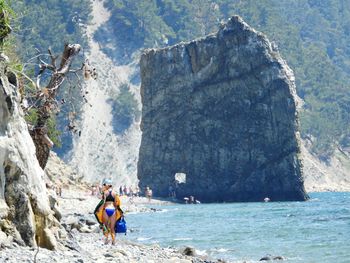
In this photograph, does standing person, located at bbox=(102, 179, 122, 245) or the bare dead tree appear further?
the bare dead tree

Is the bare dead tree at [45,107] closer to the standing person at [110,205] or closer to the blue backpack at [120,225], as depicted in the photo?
the standing person at [110,205]

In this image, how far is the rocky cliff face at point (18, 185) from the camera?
52.0 feet

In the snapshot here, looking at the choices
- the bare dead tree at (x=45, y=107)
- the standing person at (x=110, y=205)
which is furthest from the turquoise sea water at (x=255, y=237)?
the bare dead tree at (x=45, y=107)

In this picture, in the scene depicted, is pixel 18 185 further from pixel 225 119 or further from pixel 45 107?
pixel 225 119

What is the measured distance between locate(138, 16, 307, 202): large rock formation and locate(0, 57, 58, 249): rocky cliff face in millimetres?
70112

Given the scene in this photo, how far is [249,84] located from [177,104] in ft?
29.8

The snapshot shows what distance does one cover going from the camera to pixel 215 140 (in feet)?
292

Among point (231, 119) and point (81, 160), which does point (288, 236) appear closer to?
point (231, 119)

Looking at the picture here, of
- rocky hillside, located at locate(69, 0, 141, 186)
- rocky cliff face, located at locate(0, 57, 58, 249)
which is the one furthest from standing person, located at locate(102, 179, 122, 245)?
rocky hillside, located at locate(69, 0, 141, 186)

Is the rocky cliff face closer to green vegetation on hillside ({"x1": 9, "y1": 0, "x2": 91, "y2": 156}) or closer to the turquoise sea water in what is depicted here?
the turquoise sea water

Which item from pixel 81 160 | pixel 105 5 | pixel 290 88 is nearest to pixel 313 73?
pixel 105 5

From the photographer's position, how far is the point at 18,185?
53.7 feet

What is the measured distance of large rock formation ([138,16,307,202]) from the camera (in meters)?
86.9

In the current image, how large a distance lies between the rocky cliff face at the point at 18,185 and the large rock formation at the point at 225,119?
230 ft
